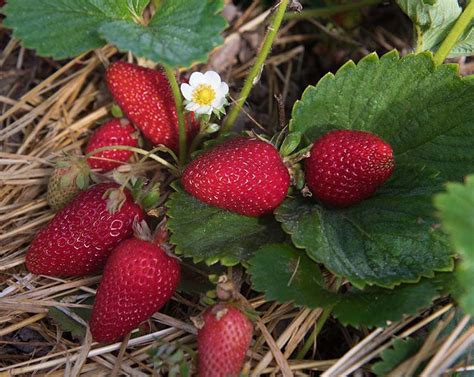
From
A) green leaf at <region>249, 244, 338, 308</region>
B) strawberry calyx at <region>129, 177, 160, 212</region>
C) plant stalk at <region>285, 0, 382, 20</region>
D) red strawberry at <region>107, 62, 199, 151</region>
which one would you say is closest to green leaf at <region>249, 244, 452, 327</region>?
green leaf at <region>249, 244, 338, 308</region>

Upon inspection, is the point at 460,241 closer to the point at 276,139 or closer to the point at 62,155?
the point at 276,139

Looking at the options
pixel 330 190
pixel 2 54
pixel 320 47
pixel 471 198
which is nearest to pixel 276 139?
pixel 330 190

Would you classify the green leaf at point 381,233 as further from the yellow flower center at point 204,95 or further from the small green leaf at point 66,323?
the small green leaf at point 66,323

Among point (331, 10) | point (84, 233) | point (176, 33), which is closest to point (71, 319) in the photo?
point (84, 233)

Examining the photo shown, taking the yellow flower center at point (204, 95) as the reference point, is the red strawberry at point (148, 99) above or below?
below

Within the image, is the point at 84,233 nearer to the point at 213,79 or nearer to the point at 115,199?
the point at 115,199

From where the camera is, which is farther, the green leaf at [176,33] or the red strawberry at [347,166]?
the red strawberry at [347,166]

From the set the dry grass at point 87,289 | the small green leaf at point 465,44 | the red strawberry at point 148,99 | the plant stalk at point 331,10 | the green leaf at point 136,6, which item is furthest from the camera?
the plant stalk at point 331,10

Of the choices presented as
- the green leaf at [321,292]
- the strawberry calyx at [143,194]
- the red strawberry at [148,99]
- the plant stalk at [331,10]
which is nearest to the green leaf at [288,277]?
the green leaf at [321,292]
